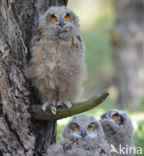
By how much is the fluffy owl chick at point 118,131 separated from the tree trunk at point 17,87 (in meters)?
1.27

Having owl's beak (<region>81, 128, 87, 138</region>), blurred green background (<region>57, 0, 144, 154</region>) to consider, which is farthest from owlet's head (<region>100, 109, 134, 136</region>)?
blurred green background (<region>57, 0, 144, 154</region>)

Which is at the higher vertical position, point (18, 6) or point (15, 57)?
point (18, 6)

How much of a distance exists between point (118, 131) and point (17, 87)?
1.99m

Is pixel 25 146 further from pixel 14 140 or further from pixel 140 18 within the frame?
pixel 140 18

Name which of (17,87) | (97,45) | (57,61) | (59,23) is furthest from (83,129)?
(97,45)

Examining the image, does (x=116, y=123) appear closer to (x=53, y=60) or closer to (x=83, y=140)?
(x=83, y=140)

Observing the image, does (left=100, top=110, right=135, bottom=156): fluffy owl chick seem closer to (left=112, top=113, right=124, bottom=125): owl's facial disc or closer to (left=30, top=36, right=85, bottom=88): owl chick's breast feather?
(left=112, top=113, right=124, bottom=125): owl's facial disc

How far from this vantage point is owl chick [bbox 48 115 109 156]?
346 centimetres

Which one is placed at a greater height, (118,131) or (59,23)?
(59,23)

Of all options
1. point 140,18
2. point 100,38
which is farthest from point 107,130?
point 100,38

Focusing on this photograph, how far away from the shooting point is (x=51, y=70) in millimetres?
3438

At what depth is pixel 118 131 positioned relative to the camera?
4586 millimetres

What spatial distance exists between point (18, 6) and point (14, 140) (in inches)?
58.5

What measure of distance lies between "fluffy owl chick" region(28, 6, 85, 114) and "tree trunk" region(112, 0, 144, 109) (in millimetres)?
8342
